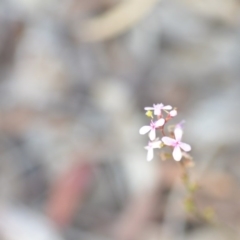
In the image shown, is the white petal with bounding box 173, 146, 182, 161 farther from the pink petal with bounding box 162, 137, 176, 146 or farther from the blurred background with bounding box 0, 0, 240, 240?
the blurred background with bounding box 0, 0, 240, 240

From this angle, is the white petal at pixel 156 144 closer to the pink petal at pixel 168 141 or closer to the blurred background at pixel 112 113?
the pink petal at pixel 168 141

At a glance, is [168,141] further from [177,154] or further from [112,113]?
[112,113]

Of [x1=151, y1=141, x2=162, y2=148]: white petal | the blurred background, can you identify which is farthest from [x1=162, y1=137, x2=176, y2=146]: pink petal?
the blurred background

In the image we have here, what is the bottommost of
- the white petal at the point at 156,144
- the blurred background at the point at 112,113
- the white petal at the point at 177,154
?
the white petal at the point at 177,154

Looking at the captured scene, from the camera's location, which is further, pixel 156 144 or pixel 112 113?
pixel 112 113

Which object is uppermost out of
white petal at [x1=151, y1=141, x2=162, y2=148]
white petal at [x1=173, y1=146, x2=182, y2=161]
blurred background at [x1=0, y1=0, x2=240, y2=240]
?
blurred background at [x1=0, y1=0, x2=240, y2=240]

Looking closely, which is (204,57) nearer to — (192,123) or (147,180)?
(192,123)

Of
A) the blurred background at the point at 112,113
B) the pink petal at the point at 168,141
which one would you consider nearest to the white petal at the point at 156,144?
the pink petal at the point at 168,141

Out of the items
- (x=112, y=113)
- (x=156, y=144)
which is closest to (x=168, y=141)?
(x=156, y=144)
